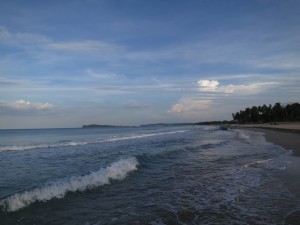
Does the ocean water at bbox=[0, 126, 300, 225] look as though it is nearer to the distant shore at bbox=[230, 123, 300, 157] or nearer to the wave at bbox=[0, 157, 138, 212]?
the wave at bbox=[0, 157, 138, 212]

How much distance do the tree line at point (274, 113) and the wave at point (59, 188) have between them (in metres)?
134

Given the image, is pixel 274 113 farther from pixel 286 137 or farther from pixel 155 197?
pixel 155 197

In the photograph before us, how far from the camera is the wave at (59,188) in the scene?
9250 millimetres

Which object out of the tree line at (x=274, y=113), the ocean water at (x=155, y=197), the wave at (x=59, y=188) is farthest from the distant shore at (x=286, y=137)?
the tree line at (x=274, y=113)

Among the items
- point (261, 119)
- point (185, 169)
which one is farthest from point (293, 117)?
point (185, 169)

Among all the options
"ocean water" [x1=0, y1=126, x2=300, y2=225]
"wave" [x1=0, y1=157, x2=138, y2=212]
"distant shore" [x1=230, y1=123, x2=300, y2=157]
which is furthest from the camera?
"distant shore" [x1=230, y1=123, x2=300, y2=157]

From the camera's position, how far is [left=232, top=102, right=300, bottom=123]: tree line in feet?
440

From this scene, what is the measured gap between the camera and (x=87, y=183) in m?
12.1

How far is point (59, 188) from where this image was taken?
10961 millimetres

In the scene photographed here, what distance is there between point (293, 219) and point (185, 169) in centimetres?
911

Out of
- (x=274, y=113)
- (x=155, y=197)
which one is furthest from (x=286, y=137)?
(x=274, y=113)

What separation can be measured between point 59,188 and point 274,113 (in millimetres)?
142306

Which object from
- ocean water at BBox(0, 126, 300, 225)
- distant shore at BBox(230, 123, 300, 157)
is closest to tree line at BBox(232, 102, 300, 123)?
distant shore at BBox(230, 123, 300, 157)

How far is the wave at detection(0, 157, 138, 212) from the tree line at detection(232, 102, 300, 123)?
439ft
